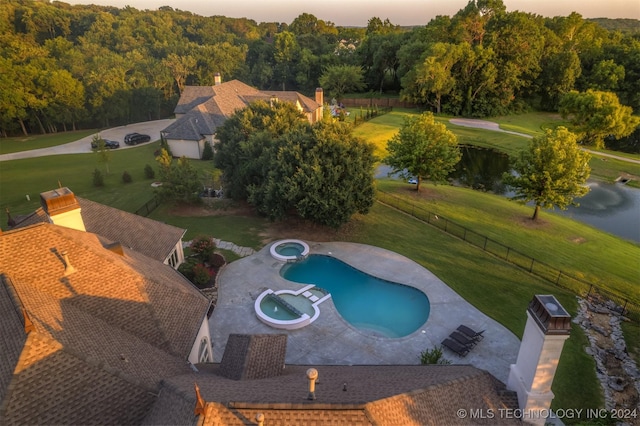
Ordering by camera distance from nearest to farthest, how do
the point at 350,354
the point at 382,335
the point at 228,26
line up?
the point at 350,354, the point at 382,335, the point at 228,26

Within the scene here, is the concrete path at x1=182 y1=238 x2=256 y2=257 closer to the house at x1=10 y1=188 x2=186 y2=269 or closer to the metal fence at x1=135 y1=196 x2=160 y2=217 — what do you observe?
the house at x1=10 y1=188 x2=186 y2=269

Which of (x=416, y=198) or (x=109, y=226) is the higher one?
(x=109, y=226)

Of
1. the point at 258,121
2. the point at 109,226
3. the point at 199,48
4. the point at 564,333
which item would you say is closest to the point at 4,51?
the point at 199,48

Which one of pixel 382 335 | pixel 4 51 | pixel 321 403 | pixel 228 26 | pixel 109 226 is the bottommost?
pixel 382 335

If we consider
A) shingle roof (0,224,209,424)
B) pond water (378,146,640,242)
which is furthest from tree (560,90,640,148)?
shingle roof (0,224,209,424)

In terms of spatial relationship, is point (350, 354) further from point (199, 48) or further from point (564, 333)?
point (199, 48)

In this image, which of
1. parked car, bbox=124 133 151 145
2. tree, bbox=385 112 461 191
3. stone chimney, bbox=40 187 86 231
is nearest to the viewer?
stone chimney, bbox=40 187 86 231
